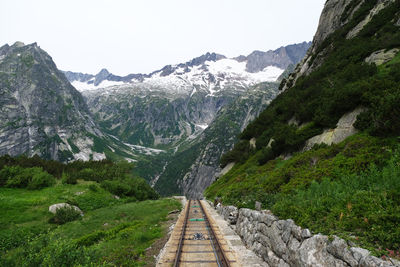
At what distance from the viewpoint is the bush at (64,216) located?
22487 mm

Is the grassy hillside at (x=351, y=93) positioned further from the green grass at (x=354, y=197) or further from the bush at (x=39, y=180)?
the bush at (x=39, y=180)

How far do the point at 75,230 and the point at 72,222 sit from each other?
2970 mm

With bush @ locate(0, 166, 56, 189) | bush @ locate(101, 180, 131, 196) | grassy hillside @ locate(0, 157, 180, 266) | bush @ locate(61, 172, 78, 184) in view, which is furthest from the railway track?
bush @ locate(61, 172, 78, 184)

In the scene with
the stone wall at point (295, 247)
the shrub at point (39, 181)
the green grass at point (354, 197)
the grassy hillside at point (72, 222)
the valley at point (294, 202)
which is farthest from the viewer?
the shrub at point (39, 181)

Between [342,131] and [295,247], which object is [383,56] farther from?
[295,247]

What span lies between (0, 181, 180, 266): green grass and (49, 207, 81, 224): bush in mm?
838

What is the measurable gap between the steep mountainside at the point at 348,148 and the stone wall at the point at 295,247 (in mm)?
364

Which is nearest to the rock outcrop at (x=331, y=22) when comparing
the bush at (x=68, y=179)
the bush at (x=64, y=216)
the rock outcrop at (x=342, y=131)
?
the rock outcrop at (x=342, y=131)

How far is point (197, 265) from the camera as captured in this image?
10.5 meters

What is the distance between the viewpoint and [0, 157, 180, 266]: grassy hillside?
24.1 ft

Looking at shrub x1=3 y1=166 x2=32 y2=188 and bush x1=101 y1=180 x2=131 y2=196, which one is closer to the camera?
shrub x1=3 y1=166 x2=32 y2=188

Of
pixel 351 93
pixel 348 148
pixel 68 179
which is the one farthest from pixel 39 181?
pixel 351 93

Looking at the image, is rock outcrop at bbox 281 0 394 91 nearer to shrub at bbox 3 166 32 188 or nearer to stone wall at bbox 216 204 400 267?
stone wall at bbox 216 204 400 267

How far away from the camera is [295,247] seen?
8000 mm
